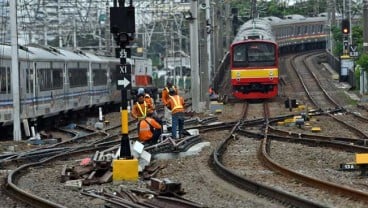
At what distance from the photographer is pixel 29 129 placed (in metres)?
25.9

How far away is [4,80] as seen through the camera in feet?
75.9

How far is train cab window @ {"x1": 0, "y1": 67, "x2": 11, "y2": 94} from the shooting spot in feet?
75.0

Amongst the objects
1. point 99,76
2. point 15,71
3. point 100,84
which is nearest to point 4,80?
point 15,71

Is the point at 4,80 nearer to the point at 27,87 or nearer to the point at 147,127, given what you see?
the point at 27,87

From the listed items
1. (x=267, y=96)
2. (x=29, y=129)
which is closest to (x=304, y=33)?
(x=267, y=96)

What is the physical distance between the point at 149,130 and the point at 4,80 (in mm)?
6969

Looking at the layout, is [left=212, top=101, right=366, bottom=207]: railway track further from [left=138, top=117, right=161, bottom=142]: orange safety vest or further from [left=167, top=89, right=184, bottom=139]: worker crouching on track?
[left=138, top=117, right=161, bottom=142]: orange safety vest

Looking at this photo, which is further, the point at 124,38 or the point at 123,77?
the point at 123,77

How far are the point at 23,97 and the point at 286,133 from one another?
26.3ft

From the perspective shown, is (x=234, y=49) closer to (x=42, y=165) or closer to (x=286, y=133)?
(x=286, y=133)

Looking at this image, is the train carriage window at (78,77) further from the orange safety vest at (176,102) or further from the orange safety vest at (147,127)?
the orange safety vest at (147,127)

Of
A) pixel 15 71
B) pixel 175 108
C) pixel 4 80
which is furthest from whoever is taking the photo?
pixel 4 80

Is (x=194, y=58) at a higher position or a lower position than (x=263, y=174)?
higher

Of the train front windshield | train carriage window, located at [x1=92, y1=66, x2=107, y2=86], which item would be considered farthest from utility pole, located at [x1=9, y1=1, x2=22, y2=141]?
the train front windshield
